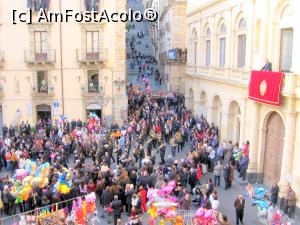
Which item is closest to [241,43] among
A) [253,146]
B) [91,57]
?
[253,146]

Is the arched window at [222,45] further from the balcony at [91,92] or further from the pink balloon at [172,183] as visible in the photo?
the pink balloon at [172,183]

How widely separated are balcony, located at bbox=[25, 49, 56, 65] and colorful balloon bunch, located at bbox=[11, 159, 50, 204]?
49.5ft

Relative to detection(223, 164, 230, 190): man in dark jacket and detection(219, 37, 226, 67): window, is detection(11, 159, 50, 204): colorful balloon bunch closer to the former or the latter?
detection(223, 164, 230, 190): man in dark jacket

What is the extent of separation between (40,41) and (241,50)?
16.1 m

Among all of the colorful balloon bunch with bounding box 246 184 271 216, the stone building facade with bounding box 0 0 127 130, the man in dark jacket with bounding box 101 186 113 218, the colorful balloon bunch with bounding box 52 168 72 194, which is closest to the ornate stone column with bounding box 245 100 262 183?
the colorful balloon bunch with bounding box 246 184 271 216

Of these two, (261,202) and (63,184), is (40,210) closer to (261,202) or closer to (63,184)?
(63,184)

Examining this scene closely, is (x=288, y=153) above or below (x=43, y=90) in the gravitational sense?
below

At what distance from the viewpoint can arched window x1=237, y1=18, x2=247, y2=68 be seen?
22.9 m

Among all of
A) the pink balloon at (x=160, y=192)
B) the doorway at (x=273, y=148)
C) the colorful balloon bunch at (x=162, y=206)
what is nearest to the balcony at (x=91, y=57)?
the doorway at (x=273, y=148)

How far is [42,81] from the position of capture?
105ft

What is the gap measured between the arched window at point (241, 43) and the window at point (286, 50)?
14.0ft

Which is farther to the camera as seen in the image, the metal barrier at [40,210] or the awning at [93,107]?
the awning at [93,107]

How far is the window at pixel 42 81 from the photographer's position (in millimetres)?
31773

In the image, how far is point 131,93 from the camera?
38719 millimetres
